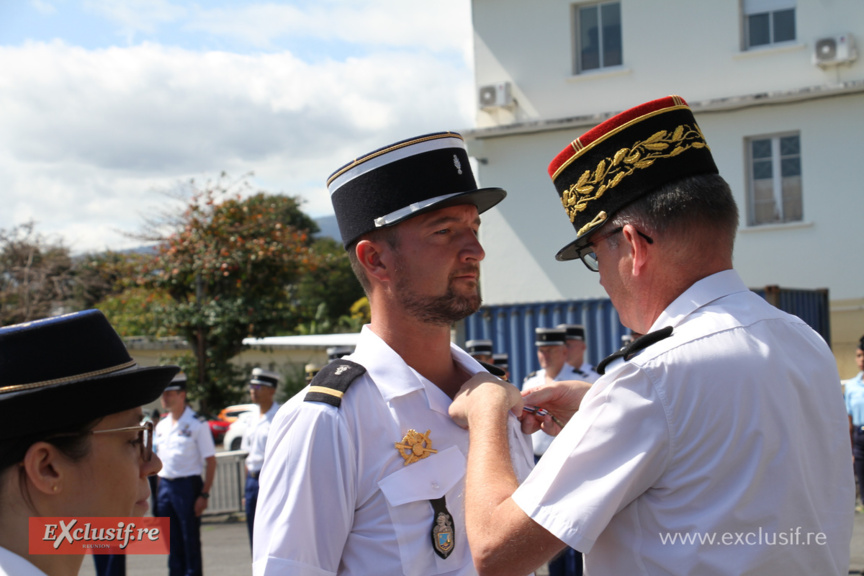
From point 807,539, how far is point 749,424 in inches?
11.3

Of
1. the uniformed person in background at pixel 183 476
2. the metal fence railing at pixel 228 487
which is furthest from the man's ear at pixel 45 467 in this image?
the metal fence railing at pixel 228 487

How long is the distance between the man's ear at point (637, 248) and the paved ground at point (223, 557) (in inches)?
248

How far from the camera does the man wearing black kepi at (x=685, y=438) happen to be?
167 centimetres

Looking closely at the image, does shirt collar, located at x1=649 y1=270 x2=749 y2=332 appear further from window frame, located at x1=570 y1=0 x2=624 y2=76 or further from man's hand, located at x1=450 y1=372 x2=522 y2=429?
window frame, located at x1=570 y1=0 x2=624 y2=76

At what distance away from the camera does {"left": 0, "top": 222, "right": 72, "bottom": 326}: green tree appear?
1617 centimetres

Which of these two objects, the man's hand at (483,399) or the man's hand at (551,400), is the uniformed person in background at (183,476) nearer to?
the man's hand at (551,400)

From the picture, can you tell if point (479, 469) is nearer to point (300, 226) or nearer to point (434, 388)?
point (434, 388)

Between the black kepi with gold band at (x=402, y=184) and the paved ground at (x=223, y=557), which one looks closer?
the black kepi with gold band at (x=402, y=184)

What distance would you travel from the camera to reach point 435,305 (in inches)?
93.2

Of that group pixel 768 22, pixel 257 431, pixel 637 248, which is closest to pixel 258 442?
pixel 257 431

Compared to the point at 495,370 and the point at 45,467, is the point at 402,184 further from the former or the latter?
the point at 45,467

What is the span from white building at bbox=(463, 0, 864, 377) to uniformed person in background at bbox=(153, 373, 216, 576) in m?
8.41

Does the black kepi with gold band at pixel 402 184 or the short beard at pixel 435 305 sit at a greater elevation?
the black kepi with gold band at pixel 402 184

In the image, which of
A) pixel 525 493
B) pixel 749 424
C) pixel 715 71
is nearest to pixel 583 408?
pixel 525 493
